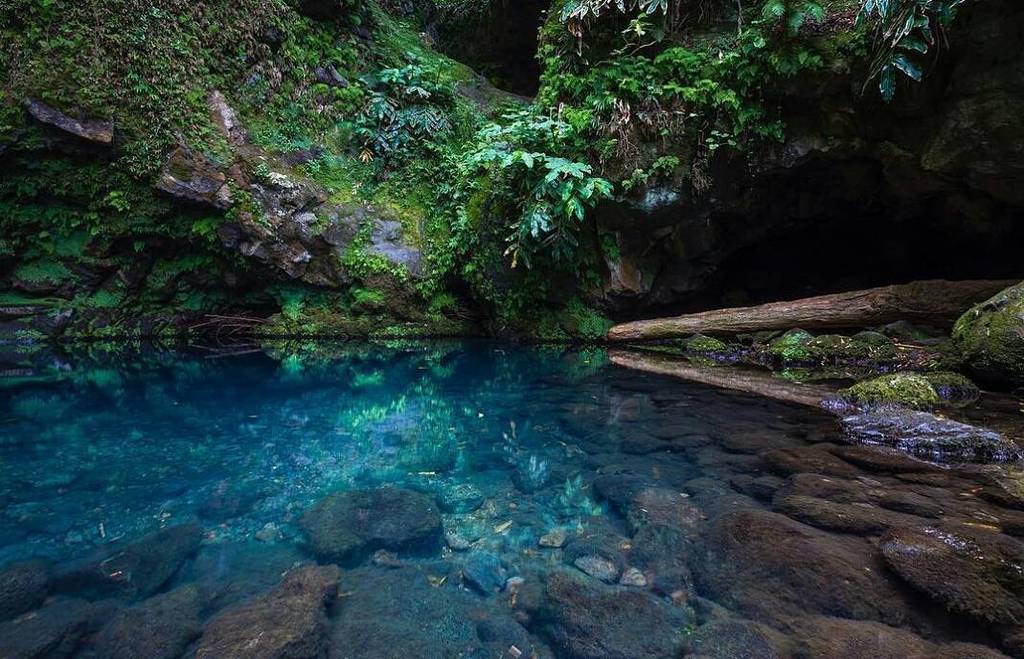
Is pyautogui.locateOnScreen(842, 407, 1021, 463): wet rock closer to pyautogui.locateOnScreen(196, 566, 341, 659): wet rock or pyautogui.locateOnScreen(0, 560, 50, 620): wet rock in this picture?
pyautogui.locateOnScreen(196, 566, 341, 659): wet rock

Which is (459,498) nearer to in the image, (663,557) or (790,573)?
(663,557)

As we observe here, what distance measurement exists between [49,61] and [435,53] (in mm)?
8324

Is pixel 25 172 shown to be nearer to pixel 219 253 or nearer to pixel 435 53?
pixel 219 253

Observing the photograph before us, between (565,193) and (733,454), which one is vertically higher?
(565,193)

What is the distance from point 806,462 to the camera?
3.88 m

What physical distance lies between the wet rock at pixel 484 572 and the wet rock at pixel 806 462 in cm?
233

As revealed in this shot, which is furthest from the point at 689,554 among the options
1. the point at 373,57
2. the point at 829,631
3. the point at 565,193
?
the point at 373,57

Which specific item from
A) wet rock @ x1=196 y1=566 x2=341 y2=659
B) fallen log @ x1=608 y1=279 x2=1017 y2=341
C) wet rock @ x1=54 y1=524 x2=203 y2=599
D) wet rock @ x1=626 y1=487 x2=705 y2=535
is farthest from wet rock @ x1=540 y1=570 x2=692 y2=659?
fallen log @ x1=608 y1=279 x2=1017 y2=341

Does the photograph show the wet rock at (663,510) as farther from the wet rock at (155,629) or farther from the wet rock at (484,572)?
the wet rock at (155,629)

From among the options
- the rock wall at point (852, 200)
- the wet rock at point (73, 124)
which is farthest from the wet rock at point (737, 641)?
the wet rock at point (73, 124)

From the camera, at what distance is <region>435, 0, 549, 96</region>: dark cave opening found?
1469cm

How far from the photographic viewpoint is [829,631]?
7.30 ft

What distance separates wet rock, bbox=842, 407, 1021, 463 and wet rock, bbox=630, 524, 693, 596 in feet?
7.67

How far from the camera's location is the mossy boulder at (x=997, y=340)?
16.4ft
